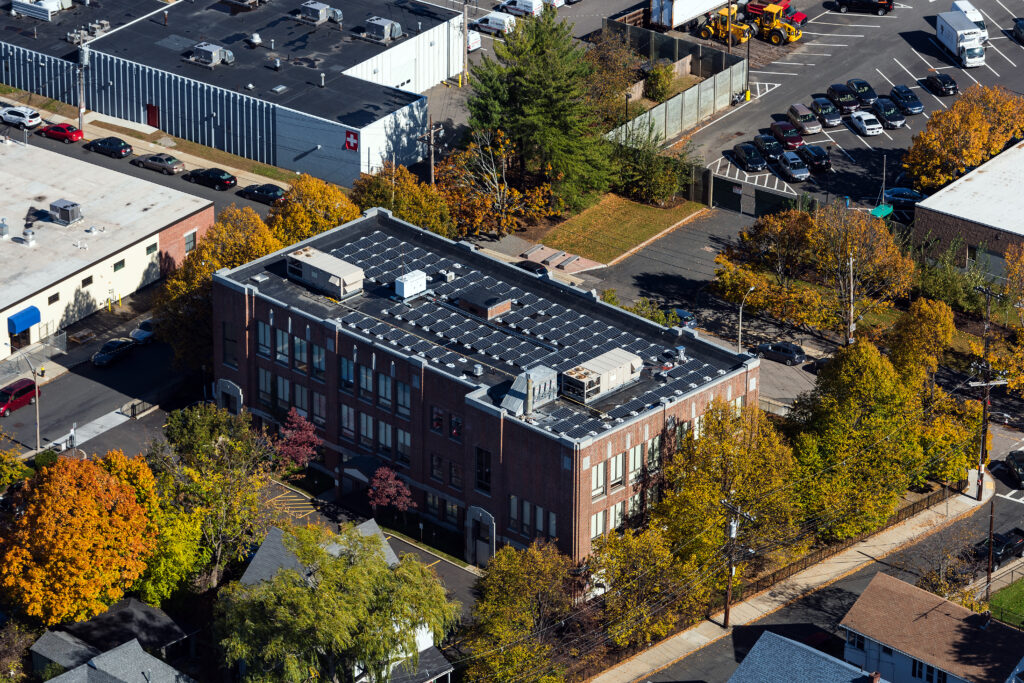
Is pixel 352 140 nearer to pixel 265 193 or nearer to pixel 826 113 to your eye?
pixel 265 193

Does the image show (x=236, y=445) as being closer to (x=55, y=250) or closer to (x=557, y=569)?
(x=557, y=569)

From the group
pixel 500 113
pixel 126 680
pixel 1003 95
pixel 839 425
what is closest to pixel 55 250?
pixel 500 113

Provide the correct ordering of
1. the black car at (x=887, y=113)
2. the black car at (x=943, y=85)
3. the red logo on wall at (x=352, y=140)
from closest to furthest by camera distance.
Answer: the red logo on wall at (x=352, y=140)
the black car at (x=887, y=113)
the black car at (x=943, y=85)

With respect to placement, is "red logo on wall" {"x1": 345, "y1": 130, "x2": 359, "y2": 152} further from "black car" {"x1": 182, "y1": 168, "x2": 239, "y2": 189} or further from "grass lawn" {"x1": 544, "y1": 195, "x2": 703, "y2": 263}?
"grass lawn" {"x1": 544, "y1": 195, "x2": 703, "y2": 263}

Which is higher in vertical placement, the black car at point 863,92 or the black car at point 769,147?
the black car at point 863,92

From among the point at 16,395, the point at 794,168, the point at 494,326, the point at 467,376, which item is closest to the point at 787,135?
the point at 794,168

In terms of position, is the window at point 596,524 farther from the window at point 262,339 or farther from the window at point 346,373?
the window at point 262,339

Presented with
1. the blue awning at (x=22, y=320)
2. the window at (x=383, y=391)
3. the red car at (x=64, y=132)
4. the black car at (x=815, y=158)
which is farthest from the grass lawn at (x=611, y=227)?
the red car at (x=64, y=132)
